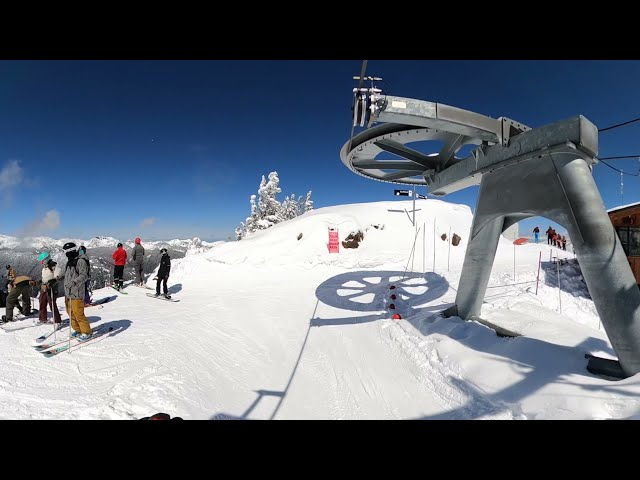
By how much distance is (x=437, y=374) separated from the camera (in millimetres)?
4715

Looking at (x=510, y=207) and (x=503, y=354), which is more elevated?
(x=510, y=207)

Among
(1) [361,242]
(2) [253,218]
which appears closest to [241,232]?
(2) [253,218]

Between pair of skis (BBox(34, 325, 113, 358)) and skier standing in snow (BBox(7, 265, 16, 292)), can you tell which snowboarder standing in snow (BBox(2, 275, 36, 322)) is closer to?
skier standing in snow (BBox(7, 265, 16, 292))

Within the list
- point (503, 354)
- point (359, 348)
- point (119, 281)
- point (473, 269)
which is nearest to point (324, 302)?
point (359, 348)

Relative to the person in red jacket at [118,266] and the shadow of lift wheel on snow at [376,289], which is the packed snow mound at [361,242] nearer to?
the shadow of lift wheel on snow at [376,289]

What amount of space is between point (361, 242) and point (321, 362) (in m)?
16.2

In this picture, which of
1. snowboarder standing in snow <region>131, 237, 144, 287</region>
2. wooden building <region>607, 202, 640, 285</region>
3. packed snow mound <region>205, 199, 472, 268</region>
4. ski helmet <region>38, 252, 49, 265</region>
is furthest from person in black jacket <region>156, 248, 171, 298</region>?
wooden building <region>607, 202, 640, 285</region>

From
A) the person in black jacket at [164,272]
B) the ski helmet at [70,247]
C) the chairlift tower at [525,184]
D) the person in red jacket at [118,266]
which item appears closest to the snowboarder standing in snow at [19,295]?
the ski helmet at [70,247]

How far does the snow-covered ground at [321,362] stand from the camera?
144 inches

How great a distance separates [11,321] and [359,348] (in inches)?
361

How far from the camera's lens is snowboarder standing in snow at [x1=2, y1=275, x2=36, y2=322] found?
702 cm

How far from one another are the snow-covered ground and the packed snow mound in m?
7.51
